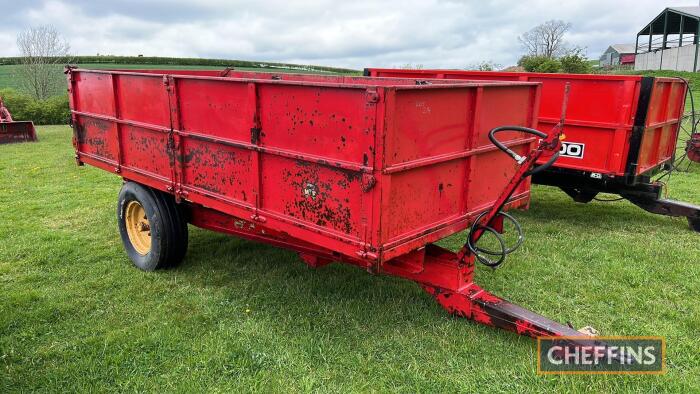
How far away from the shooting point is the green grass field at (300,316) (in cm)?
325

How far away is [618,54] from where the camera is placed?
6431 centimetres

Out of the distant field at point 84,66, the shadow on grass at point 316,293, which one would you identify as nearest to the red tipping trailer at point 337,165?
the shadow on grass at point 316,293

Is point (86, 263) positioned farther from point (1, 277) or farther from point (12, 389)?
point (12, 389)

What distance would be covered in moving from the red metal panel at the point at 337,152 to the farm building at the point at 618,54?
6441cm

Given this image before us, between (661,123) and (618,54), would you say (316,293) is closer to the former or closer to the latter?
(661,123)

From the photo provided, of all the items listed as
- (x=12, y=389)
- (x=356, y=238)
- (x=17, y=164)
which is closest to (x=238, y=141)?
(x=356, y=238)

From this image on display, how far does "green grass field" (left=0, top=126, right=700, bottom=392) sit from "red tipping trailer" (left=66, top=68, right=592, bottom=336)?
37 centimetres

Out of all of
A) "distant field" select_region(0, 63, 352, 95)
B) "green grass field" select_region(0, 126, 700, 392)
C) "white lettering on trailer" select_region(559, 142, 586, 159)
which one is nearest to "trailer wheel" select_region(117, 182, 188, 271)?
"green grass field" select_region(0, 126, 700, 392)

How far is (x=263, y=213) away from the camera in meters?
3.55

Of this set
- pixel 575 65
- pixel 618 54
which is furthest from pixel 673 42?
pixel 618 54

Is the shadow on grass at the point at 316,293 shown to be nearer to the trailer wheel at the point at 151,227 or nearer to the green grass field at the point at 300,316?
the green grass field at the point at 300,316

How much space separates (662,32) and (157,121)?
39414mm

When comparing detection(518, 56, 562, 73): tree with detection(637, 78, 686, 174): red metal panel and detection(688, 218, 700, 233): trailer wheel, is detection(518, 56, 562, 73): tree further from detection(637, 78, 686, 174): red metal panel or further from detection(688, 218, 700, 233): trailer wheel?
detection(688, 218, 700, 233): trailer wheel

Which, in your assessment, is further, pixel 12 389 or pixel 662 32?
pixel 662 32
